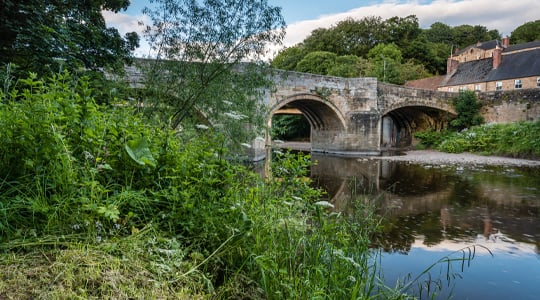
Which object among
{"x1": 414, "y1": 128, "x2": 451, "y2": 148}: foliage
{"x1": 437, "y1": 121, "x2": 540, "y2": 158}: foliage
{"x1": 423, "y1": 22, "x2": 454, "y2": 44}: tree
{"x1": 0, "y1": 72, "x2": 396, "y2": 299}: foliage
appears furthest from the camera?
{"x1": 423, "y1": 22, "x2": 454, "y2": 44}: tree

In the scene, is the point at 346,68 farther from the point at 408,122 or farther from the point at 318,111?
the point at 318,111

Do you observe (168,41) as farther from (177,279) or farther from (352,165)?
(352,165)

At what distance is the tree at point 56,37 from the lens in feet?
15.5

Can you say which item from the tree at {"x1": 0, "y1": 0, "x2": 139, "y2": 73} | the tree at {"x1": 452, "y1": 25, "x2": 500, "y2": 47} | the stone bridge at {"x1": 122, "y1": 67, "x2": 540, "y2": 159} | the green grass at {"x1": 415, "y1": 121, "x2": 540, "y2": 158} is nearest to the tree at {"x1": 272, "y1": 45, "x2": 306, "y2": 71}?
the stone bridge at {"x1": 122, "y1": 67, "x2": 540, "y2": 159}

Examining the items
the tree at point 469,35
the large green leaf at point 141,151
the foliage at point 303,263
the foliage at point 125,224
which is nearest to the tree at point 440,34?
the tree at point 469,35

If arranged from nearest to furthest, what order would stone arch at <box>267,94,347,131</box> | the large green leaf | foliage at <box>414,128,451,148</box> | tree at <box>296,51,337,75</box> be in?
the large green leaf < stone arch at <box>267,94,347,131</box> < foliage at <box>414,128,451,148</box> < tree at <box>296,51,337,75</box>

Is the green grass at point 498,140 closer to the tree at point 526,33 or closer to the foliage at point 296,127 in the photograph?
the foliage at point 296,127

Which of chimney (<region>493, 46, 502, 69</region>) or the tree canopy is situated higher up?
the tree canopy

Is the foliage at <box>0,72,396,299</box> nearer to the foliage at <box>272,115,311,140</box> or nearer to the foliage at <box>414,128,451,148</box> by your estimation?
the foliage at <box>414,128,451,148</box>

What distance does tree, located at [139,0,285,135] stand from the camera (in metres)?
5.20

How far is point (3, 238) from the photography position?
1.68 m

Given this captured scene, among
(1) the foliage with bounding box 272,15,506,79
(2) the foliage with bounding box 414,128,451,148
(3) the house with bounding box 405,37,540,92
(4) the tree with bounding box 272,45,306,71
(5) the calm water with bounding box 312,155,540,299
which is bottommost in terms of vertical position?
(5) the calm water with bounding box 312,155,540,299

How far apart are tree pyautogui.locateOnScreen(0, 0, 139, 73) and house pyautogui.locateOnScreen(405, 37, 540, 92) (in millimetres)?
26989

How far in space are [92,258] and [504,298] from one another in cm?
323
